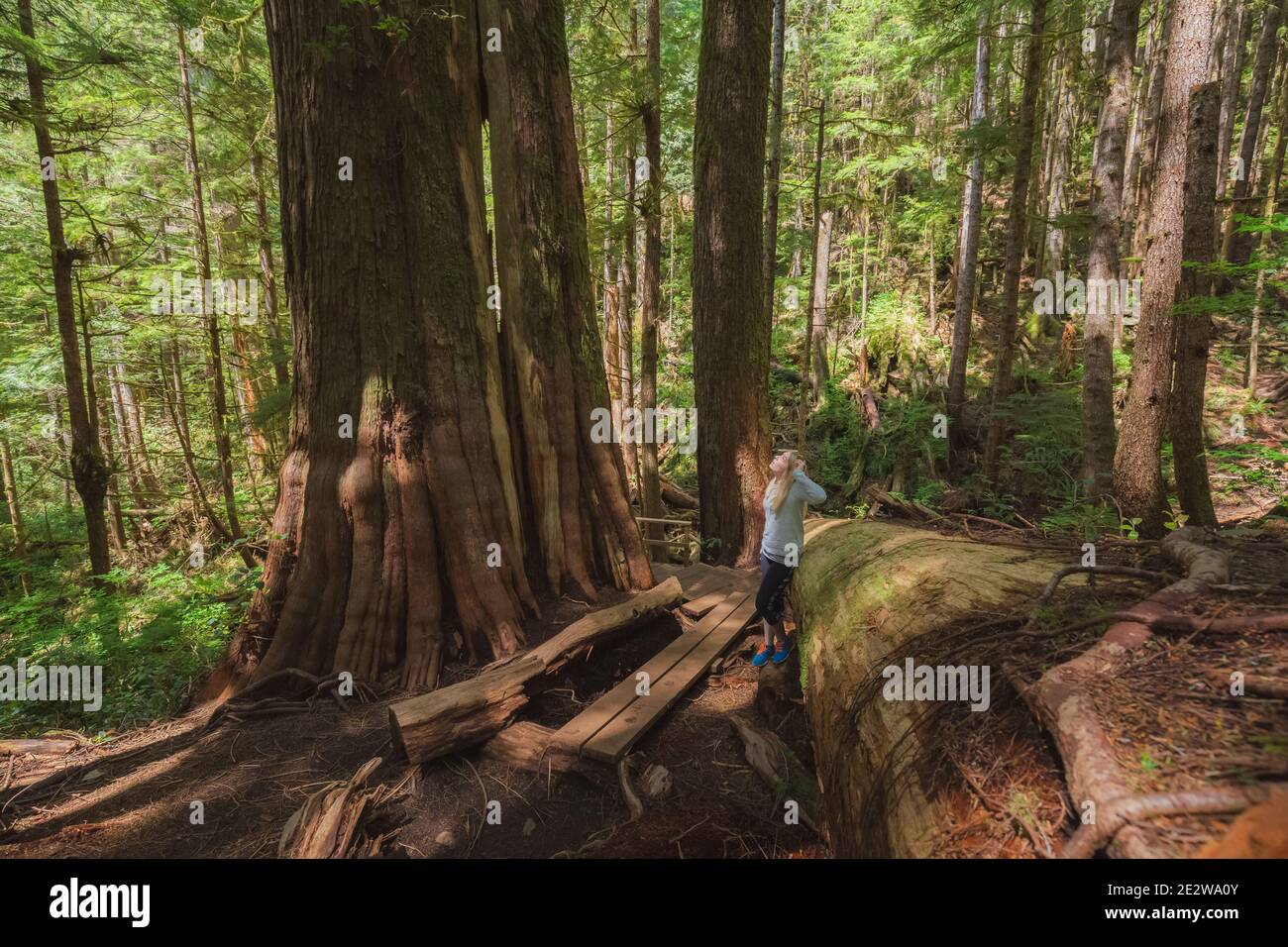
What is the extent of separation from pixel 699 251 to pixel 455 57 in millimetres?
3800

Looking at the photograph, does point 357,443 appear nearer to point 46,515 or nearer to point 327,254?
point 327,254

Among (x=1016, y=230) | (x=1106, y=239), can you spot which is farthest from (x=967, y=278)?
(x=1106, y=239)

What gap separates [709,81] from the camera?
303 inches

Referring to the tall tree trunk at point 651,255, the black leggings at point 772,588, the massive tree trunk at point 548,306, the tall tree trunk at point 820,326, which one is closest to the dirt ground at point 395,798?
the black leggings at point 772,588

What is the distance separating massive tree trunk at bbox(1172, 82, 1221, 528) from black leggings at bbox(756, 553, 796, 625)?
485 cm

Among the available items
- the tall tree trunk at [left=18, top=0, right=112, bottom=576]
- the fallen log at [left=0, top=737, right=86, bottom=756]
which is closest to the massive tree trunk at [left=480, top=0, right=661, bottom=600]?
the fallen log at [left=0, top=737, right=86, bottom=756]

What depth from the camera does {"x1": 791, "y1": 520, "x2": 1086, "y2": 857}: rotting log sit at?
2559 millimetres

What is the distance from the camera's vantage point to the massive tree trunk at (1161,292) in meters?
6.09

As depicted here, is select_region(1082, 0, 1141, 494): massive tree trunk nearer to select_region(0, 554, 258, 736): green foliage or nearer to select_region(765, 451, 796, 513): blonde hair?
select_region(765, 451, 796, 513): blonde hair

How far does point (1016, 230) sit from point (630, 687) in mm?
11293

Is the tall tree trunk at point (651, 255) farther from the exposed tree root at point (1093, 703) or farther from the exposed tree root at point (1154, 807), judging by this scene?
the exposed tree root at point (1154, 807)

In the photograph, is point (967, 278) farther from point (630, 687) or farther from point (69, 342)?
point (69, 342)

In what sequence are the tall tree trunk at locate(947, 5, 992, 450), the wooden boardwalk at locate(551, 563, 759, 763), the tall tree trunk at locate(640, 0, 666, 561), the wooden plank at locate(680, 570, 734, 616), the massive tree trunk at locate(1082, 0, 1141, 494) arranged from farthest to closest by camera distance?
the tall tree trunk at locate(947, 5, 992, 450) < the tall tree trunk at locate(640, 0, 666, 561) < the massive tree trunk at locate(1082, 0, 1141, 494) < the wooden plank at locate(680, 570, 734, 616) < the wooden boardwalk at locate(551, 563, 759, 763)

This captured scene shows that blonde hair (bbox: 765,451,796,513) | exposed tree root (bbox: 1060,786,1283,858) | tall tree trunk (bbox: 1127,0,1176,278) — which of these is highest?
tall tree trunk (bbox: 1127,0,1176,278)
